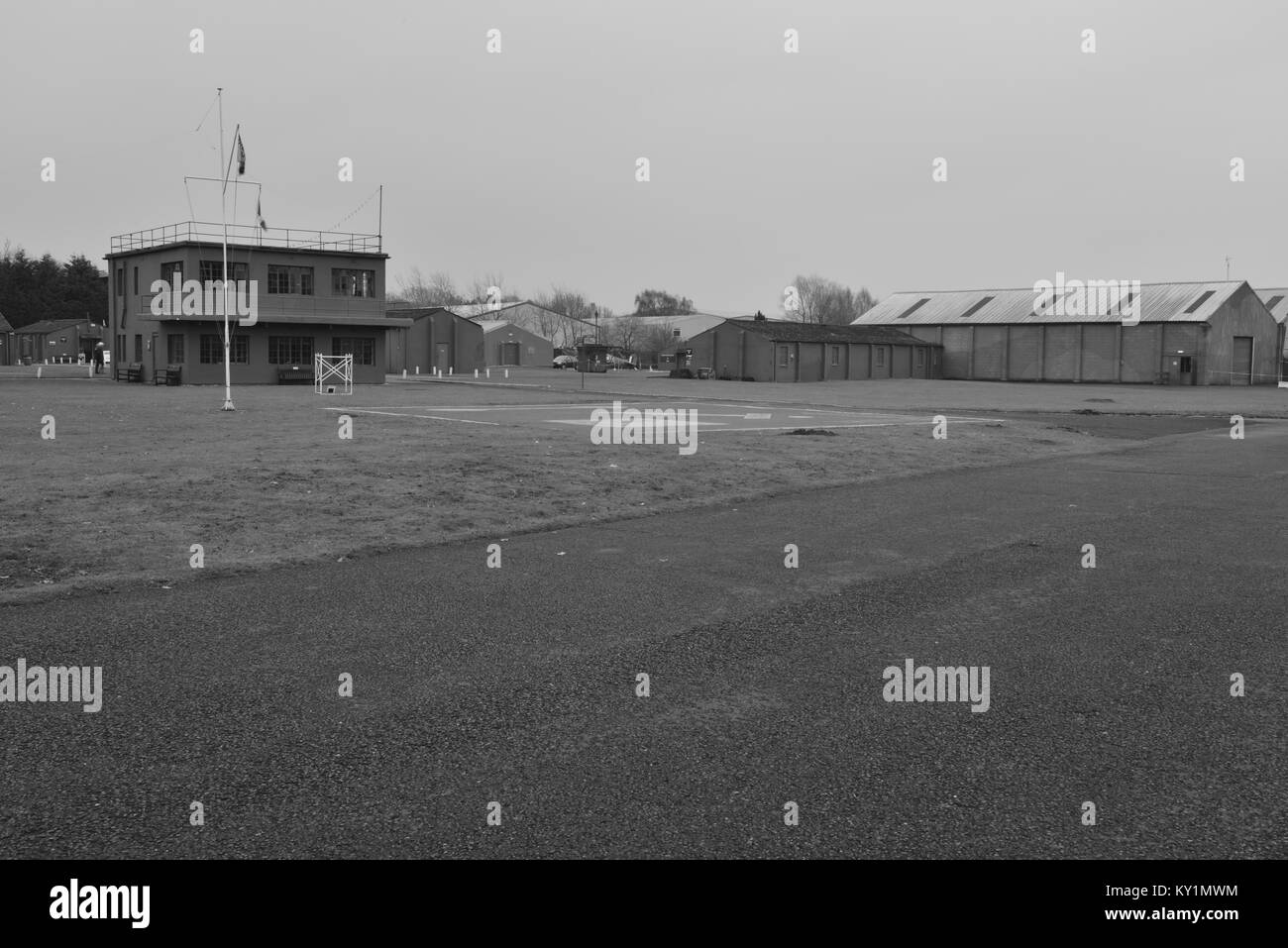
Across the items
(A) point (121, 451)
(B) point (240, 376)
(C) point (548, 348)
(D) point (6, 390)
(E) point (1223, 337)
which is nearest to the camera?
(A) point (121, 451)

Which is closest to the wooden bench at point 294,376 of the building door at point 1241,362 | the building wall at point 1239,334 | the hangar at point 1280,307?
the building wall at point 1239,334

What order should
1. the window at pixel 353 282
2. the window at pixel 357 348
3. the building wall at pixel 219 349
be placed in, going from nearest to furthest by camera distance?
the building wall at pixel 219 349 → the window at pixel 357 348 → the window at pixel 353 282

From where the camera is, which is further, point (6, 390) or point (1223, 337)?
point (1223, 337)

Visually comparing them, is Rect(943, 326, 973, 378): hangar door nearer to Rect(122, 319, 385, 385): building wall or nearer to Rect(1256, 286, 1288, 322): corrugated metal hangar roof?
Rect(1256, 286, 1288, 322): corrugated metal hangar roof

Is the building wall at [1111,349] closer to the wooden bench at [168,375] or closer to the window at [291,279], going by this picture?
the window at [291,279]

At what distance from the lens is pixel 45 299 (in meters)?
→ 130

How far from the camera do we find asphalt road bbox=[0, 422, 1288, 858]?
4953 millimetres

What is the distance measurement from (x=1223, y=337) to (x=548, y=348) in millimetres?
66738

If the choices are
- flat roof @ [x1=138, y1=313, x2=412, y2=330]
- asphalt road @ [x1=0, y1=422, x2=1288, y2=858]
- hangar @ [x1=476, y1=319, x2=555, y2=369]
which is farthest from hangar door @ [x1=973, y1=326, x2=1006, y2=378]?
asphalt road @ [x1=0, y1=422, x2=1288, y2=858]

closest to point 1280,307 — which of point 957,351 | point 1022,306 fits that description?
point 1022,306

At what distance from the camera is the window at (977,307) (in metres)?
104

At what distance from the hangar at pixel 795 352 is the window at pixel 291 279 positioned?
36.8m
